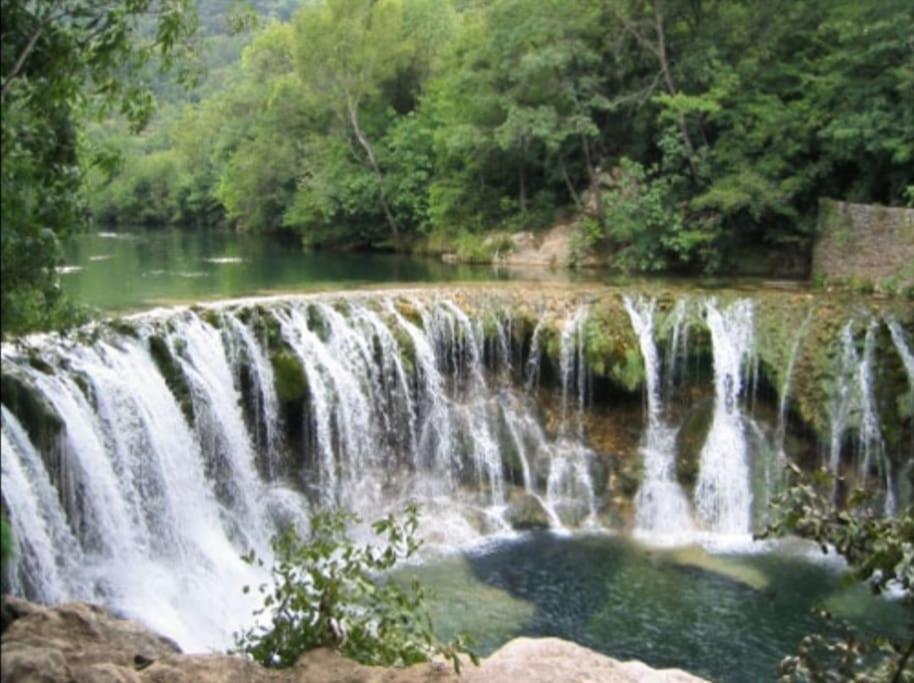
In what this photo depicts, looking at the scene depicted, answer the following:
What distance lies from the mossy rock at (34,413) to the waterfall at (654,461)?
7258mm

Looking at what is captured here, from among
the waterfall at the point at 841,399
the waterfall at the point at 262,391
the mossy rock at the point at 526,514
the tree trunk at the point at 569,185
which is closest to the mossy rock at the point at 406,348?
the waterfall at the point at 262,391

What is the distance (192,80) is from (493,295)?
9.36m

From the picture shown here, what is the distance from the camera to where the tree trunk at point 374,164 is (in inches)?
1111

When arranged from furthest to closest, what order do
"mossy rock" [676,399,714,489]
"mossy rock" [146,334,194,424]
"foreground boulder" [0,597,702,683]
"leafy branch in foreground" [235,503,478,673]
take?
"mossy rock" [676,399,714,489] < "mossy rock" [146,334,194,424] < "leafy branch in foreground" [235,503,478,673] < "foreground boulder" [0,597,702,683]

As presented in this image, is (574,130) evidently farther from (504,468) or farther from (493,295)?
(504,468)

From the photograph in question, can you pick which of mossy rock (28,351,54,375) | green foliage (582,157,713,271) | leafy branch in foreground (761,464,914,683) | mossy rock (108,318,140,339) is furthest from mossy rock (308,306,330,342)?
leafy branch in foreground (761,464,914,683)

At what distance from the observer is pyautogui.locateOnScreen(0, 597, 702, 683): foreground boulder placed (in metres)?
4.69

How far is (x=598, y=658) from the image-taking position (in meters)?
6.16

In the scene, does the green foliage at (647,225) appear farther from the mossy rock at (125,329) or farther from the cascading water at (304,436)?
the mossy rock at (125,329)

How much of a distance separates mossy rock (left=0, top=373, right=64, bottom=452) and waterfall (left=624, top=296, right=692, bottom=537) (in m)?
7.26

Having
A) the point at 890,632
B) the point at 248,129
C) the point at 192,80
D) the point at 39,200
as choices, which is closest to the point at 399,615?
the point at 39,200

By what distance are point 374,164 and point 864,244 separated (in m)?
15.0

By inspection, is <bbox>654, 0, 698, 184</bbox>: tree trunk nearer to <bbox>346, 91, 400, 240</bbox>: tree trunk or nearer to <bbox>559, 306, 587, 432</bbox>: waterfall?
<bbox>559, 306, 587, 432</bbox>: waterfall

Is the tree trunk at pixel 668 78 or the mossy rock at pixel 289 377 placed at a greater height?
the tree trunk at pixel 668 78
